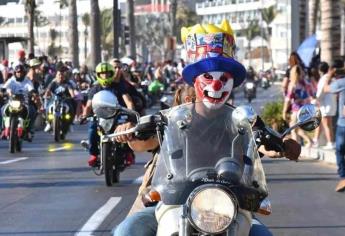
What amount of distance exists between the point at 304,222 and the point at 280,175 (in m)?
4.68

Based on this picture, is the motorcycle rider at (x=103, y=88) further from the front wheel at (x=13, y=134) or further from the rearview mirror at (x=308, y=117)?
the rearview mirror at (x=308, y=117)

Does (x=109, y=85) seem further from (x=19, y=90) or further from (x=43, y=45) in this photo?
(x=43, y=45)

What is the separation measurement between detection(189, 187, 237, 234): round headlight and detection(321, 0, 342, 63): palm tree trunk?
1804 cm

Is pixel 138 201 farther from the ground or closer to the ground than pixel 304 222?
farther from the ground

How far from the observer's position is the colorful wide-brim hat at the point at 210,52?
5.38 m

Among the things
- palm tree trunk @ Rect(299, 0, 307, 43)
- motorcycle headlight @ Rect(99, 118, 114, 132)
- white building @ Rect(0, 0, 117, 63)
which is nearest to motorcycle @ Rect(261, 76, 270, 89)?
white building @ Rect(0, 0, 117, 63)

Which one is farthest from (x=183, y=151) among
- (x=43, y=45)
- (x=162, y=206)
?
(x=43, y=45)

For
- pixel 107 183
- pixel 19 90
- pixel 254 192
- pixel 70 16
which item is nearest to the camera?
pixel 254 192

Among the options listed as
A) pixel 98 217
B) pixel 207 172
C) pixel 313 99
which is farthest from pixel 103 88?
pixel 207 172

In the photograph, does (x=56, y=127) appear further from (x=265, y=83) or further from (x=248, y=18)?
(x=248, y=18)

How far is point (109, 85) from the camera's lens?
46.6 feet

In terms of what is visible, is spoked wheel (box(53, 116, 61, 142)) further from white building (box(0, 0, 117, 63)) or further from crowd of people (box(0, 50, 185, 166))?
white building (box(0, 0, 117, 63))

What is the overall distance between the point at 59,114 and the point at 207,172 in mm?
18500

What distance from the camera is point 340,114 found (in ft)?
46.8
